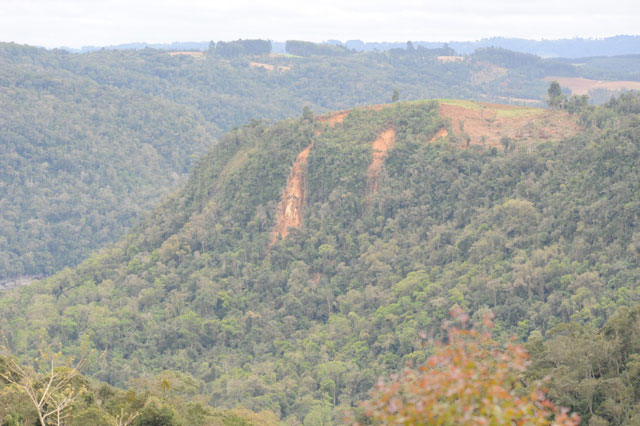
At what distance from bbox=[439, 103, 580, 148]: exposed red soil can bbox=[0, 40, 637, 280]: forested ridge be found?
41098 millimetres

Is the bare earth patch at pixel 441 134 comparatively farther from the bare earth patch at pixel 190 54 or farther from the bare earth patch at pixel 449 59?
the bare earth patch at pixel 449 59

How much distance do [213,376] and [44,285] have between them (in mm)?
19567

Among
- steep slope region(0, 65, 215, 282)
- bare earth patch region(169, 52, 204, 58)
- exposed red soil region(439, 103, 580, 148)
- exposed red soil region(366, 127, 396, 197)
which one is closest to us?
exposed red soil region(439, 103, 580, 148)

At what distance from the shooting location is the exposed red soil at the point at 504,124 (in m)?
43.4

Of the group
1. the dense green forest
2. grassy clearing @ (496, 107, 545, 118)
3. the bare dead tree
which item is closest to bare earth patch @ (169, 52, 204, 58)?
the dense green forest

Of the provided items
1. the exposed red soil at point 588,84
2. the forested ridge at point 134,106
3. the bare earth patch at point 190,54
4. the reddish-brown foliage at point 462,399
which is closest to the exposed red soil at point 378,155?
the forested ridge at point 134,106

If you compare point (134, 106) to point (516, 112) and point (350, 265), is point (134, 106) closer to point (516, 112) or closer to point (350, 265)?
point (516, 112)

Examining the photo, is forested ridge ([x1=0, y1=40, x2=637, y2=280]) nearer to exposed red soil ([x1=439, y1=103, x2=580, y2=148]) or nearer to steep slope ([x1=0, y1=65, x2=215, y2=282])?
steep slope ([x1=0, y1=65, x2=215, y2=282])

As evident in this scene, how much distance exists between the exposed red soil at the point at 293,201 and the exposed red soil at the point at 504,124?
1054 cm

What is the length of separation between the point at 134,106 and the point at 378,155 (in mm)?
70375

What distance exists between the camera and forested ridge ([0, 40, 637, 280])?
8294 cm

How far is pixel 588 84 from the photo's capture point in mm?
154500

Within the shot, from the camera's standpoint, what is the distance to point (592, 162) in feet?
122

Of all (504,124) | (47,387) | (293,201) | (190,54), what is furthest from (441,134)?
(190,54)
